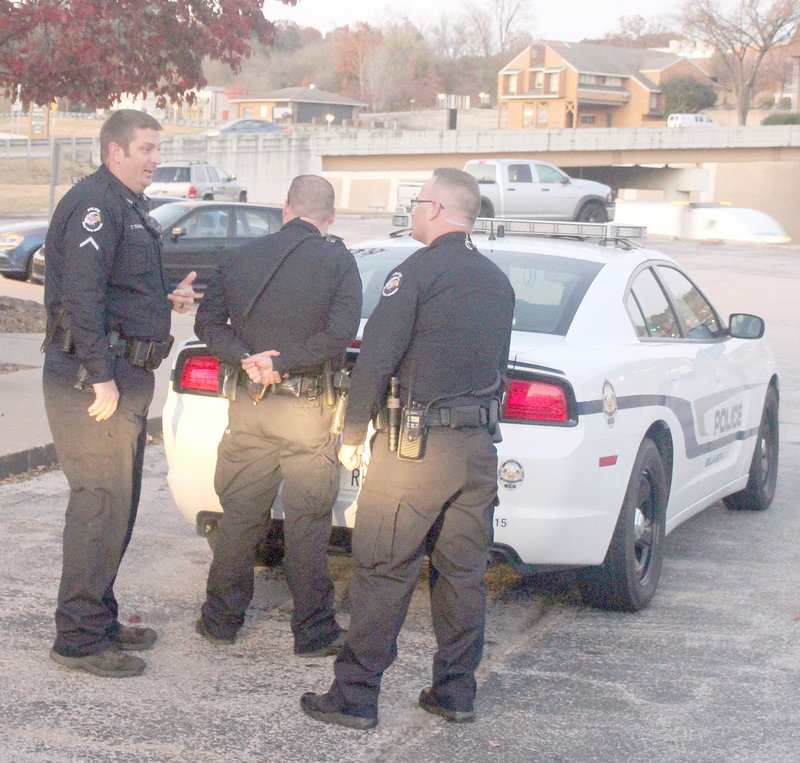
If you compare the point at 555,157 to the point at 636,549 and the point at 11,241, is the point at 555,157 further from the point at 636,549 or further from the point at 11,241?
the point at 636,549

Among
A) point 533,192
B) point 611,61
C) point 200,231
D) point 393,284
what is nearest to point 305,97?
point 611,61

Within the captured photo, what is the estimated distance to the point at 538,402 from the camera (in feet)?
16.1

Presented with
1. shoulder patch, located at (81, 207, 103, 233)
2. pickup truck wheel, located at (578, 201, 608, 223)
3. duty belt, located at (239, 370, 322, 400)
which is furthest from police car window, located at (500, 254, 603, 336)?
pickup truck wheel, located at (578, 201, 608, 223)

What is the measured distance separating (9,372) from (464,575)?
24.3ft

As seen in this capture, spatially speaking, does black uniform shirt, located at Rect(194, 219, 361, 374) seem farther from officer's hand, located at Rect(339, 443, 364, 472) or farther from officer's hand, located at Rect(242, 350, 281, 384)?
officer's hand, located at Rect(339, 443, 364, 472)

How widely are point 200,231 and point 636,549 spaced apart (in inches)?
562

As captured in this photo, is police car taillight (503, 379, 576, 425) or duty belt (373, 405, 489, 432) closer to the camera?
duty belt (373, 405, 489, 432)

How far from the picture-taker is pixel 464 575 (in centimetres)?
408

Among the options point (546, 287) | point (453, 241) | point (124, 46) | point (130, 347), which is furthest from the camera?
point (124, 46)

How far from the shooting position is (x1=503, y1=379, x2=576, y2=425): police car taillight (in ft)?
16.1

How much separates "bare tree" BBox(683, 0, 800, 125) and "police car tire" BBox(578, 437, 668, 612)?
87797mm

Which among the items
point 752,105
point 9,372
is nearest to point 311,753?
point 9,372

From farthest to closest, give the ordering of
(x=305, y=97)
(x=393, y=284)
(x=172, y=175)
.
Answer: (x=305, y=97) < (x=172, y=175) < (x=393, y=284)

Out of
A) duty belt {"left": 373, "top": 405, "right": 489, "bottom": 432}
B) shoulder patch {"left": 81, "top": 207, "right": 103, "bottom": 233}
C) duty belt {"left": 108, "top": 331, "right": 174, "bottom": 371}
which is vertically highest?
shoulder patch {"left": 81, "top": 207, "right": 103, "bottom": 233}
